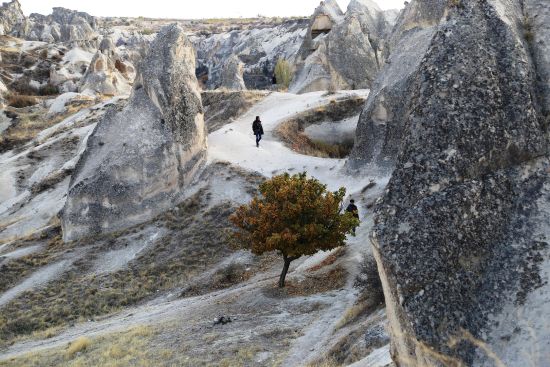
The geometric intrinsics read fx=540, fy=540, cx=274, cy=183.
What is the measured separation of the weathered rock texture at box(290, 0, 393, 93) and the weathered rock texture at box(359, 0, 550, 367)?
1359 inches

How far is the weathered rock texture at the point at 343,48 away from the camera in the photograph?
158ft

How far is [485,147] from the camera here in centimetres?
744

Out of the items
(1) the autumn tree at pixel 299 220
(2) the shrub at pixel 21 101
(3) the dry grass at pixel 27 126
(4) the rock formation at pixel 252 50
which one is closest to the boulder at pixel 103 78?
(2) the shrub at pixel 21 101

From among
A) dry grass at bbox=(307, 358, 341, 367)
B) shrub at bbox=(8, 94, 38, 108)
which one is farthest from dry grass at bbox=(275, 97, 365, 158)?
shrub at bbox=(8, 94, 38, 108)

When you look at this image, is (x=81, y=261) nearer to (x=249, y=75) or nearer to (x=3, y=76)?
(x=3, y=76)

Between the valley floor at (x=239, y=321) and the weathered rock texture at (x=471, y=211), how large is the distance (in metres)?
3.05

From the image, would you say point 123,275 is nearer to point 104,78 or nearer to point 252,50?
point 104,78

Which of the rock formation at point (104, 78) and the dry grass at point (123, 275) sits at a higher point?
the rock formation at point (104, 78)

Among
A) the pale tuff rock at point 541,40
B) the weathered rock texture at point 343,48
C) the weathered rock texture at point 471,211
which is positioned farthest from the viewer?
the weathered rock texture at point 343,48

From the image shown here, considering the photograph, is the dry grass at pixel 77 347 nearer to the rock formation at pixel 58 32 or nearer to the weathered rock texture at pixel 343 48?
the weathered rock texture at pixel 343 48

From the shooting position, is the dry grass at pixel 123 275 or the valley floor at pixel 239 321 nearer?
the valley floor at pixel 239 321

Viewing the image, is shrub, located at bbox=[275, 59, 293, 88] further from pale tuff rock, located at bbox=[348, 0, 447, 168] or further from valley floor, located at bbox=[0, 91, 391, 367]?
valley floor, located at bbox=[0, 91, 391, 367]

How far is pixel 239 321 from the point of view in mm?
16219

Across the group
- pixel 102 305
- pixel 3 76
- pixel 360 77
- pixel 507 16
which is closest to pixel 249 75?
pixel 3 76
